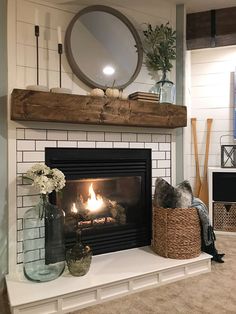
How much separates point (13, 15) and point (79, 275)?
6.28ft

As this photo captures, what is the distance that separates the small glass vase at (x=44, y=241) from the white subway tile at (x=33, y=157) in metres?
0.31

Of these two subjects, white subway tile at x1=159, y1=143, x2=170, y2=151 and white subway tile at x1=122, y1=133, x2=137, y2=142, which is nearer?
white subway tile at x1=122, y1=133, x2=137, y2=142

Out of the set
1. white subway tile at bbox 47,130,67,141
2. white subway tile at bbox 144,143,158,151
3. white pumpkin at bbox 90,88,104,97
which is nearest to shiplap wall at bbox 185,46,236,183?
white subway tile at bbox 144,143,158,151

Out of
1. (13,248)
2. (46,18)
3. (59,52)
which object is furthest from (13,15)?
(13,248)

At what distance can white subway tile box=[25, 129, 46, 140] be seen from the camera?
6.92 feet

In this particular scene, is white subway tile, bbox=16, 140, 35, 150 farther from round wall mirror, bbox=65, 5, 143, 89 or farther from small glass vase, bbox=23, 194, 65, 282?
round wall mirror, bbox=65, 5, 143, 89

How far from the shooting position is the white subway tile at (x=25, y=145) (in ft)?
6.83

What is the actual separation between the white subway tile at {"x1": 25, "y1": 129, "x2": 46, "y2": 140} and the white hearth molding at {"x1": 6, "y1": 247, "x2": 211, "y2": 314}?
100 cm

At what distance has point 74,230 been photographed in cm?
236

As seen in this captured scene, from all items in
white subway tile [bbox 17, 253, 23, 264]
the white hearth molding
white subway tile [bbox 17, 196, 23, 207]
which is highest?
white subway tile [bbox 17, 196, 23, 207]

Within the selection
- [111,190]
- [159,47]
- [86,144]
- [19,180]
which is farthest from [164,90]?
[19,180]

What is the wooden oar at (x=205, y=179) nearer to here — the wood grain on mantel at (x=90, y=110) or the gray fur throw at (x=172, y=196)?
the wood grain on mantel at (x=90, y=110)

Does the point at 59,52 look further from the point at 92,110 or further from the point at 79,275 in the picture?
the point at 79,275

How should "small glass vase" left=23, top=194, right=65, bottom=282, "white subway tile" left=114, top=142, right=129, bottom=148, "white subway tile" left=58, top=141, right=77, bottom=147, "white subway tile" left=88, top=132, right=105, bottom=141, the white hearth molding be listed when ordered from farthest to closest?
"white subway tile" left=114, top=142, right=129, bottom=148, "white subway tile" left=88, top=132, right=105, bottom=141, "white subway tile" left=58, top=141, right=77, bottom=147, "small glass vase" left=23, top=194, right=65, bottom=282, the white hearth molding
